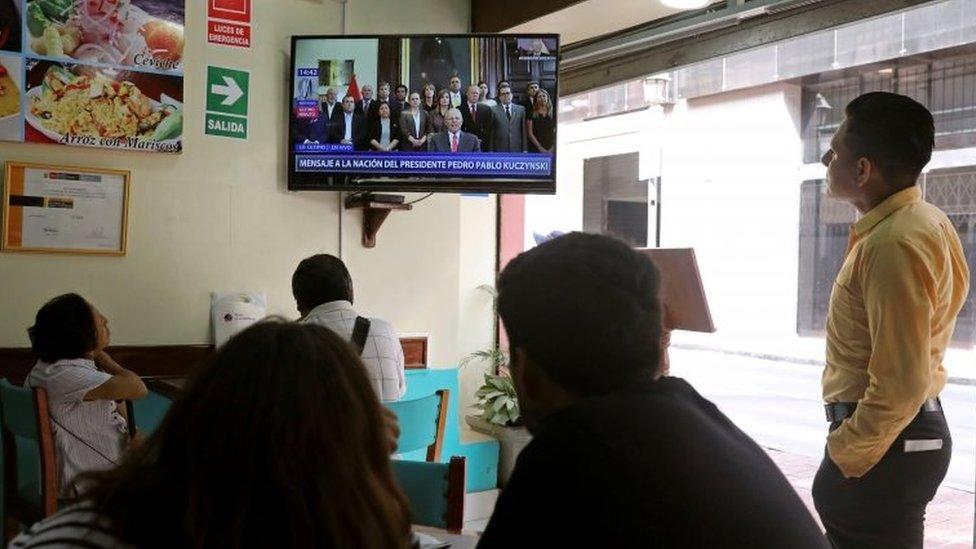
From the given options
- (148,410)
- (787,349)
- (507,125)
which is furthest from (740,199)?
(148,410)

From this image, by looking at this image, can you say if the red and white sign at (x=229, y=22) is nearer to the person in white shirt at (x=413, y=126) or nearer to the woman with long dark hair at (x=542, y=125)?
the person in white shirt at (x=413, y=126)

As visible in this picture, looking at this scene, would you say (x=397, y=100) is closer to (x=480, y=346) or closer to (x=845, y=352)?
(x=480, y=346)

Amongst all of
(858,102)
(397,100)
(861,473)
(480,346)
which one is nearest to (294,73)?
(397,100)

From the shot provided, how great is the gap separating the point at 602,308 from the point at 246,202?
294cm

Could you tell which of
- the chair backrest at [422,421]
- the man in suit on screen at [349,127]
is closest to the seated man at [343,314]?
the chair backrest at [422,421]

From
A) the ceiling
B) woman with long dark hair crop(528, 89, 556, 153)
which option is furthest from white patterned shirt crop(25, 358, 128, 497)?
the ceiling

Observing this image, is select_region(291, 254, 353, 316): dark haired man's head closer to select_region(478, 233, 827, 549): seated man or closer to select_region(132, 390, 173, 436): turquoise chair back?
select_region(132, 390, 173, 436): turquoise chair back

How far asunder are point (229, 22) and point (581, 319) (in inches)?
121

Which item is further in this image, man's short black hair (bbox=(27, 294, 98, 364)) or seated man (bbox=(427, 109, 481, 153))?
seated man (bbox=(427, 109, 481, 153))

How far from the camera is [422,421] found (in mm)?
2730

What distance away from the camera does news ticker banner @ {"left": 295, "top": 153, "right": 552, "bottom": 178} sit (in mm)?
3568

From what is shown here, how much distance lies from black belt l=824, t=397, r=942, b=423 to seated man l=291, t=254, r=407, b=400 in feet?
4.97

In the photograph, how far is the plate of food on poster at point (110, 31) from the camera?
3320 mm

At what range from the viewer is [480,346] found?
4492mm
